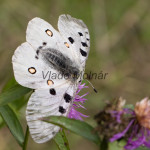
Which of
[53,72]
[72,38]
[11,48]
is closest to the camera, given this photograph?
[53,72]

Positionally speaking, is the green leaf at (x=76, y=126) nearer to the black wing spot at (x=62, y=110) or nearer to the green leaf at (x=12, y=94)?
the black wing spot at (x=62, y=110)

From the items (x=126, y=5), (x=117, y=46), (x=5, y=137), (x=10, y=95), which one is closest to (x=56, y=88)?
(x=10, y=95)

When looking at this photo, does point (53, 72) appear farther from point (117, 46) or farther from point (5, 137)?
point (117, 46)

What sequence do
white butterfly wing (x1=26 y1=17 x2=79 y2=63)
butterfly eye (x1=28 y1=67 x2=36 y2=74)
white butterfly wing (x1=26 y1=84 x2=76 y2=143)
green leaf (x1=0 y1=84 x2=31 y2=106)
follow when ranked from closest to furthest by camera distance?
white butterfly wing (x1=26 y1=84 x2=76 y2=143) < green leaf (x1=0 y1=84 x2=31 y2=106) < butterfly eye (x1=28 y1=67 x2=36 y2=74) < white butterfly wing (x1=26 y1=17 x2=79 y2=63)

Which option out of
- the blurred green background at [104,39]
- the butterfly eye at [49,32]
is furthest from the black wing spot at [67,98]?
the blurred green background at [104,39]

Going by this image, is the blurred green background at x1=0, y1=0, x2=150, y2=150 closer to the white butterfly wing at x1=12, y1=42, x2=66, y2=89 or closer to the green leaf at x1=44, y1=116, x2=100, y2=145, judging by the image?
the white butterfly wing at x1=12, y1=42, x2=66, y2=89

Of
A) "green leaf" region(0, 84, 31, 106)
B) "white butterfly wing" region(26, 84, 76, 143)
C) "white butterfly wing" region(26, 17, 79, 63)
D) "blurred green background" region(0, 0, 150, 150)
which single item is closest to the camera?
"white butterfly wing" region(26, 84, 76, 143)

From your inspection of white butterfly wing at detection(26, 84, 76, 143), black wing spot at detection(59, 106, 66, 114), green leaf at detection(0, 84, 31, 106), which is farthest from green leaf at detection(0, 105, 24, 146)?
black wing spot at detection(59, 106, 66, 114)
